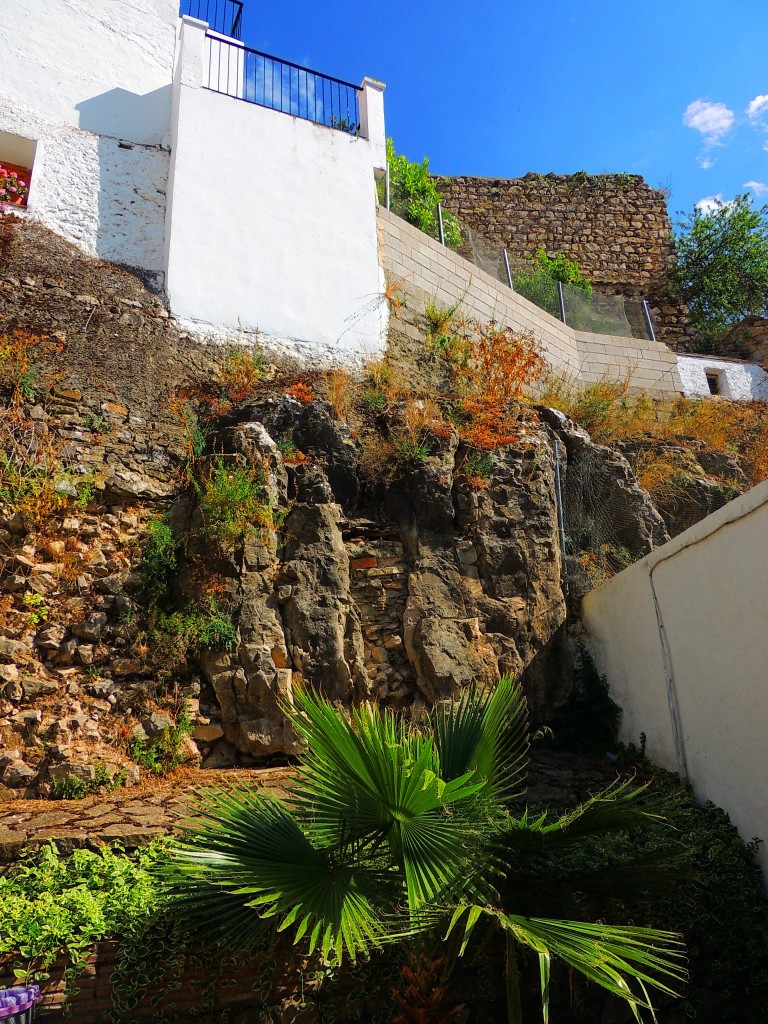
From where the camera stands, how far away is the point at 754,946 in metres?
4.58

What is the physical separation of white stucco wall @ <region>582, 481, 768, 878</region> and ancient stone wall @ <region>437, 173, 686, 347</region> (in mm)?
11435

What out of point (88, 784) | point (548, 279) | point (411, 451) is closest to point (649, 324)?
point (548, 279)

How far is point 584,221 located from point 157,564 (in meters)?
14.4

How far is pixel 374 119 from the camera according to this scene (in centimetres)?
1112

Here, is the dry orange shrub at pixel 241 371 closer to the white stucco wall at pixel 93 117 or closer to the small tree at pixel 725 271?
the white stucco wall at pixel 93 117

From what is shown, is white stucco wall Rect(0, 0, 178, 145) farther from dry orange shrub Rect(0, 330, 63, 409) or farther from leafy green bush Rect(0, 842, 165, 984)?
leafy green bush Rect(0, 842, 165, 984)

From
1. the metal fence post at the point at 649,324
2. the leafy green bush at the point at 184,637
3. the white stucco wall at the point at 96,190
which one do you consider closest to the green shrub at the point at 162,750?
the leafy green bush at the point at 184,637

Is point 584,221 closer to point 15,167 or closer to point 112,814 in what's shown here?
point 15,167

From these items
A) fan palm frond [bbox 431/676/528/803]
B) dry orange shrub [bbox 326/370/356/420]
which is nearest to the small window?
dry orange shrub [bbox 326/370/356/420]

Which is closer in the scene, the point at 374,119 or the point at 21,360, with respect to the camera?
the point at 21,360

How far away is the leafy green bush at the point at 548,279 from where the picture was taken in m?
12.5

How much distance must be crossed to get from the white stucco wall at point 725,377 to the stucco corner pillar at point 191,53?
8.48 meters

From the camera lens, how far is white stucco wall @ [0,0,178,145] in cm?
948

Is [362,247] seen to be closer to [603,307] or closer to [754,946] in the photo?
[603,307]
